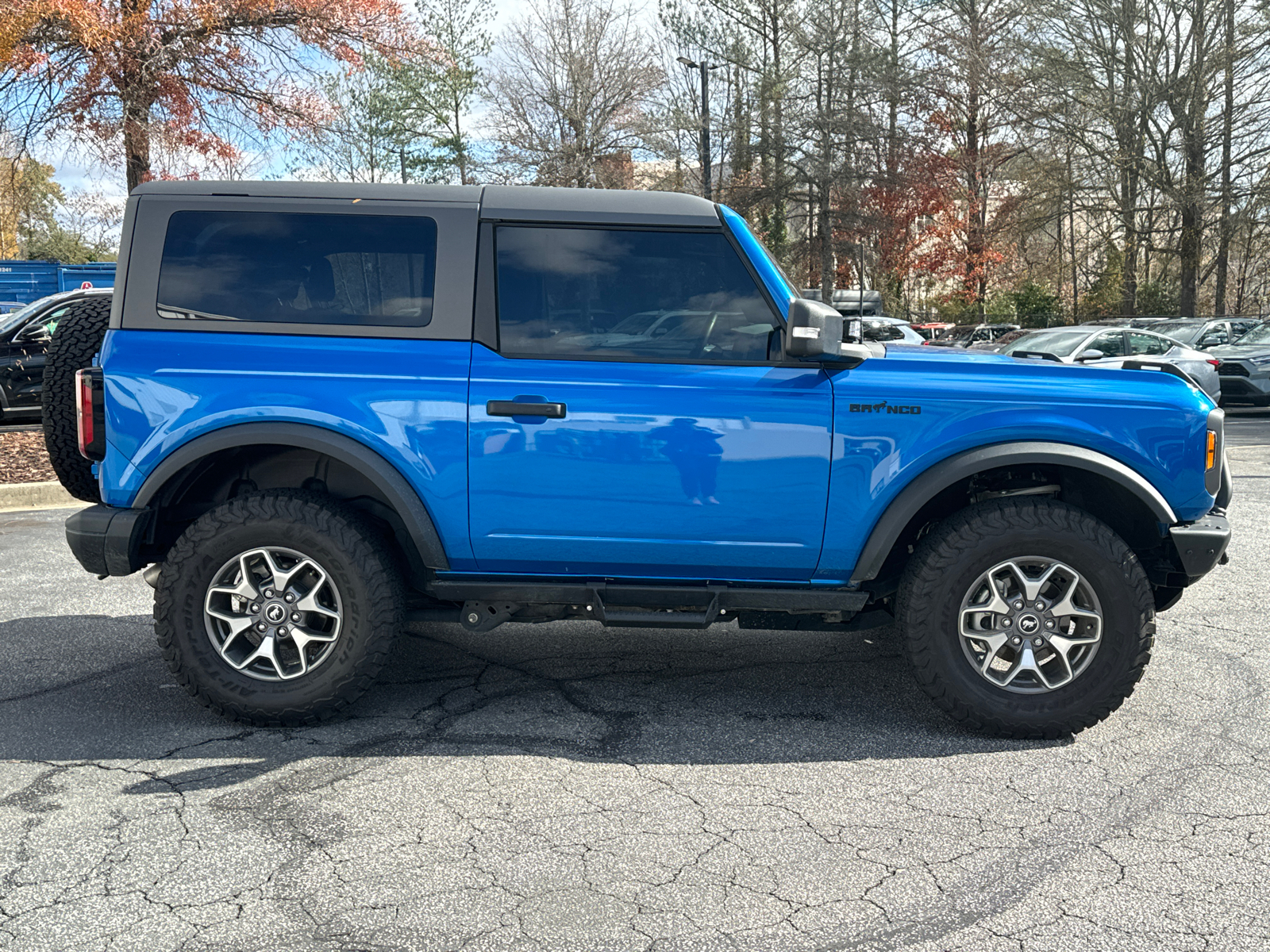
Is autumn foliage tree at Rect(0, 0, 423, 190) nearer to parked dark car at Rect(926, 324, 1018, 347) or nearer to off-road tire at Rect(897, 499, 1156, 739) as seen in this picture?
off-road tire at Rect(897, 499, 1156, 739)

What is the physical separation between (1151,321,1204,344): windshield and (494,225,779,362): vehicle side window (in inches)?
724

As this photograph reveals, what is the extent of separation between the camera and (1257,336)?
18.9 metres

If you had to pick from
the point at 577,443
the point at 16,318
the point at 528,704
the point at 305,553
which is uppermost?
the point at 16,318

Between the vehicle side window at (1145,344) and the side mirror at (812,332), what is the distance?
47.6 feet

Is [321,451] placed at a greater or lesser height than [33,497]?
greater

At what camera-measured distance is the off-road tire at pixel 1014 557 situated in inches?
157

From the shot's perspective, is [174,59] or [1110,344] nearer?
[174,59]

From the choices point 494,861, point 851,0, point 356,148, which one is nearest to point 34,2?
point 494,861

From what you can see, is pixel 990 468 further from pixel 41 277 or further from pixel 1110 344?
pixel 41 277

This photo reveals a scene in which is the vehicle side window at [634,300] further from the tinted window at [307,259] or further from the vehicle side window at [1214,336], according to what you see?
the vehicle side window at [1214,336]

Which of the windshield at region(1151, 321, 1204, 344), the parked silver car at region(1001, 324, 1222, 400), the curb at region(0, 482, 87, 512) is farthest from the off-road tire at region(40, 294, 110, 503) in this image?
the windshield at region(1151, 321, 1204, 344)

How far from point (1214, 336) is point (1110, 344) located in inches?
217

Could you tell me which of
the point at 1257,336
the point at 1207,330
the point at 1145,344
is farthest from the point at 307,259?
the point at 1207,330

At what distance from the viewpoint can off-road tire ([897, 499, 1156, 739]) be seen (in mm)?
3982
